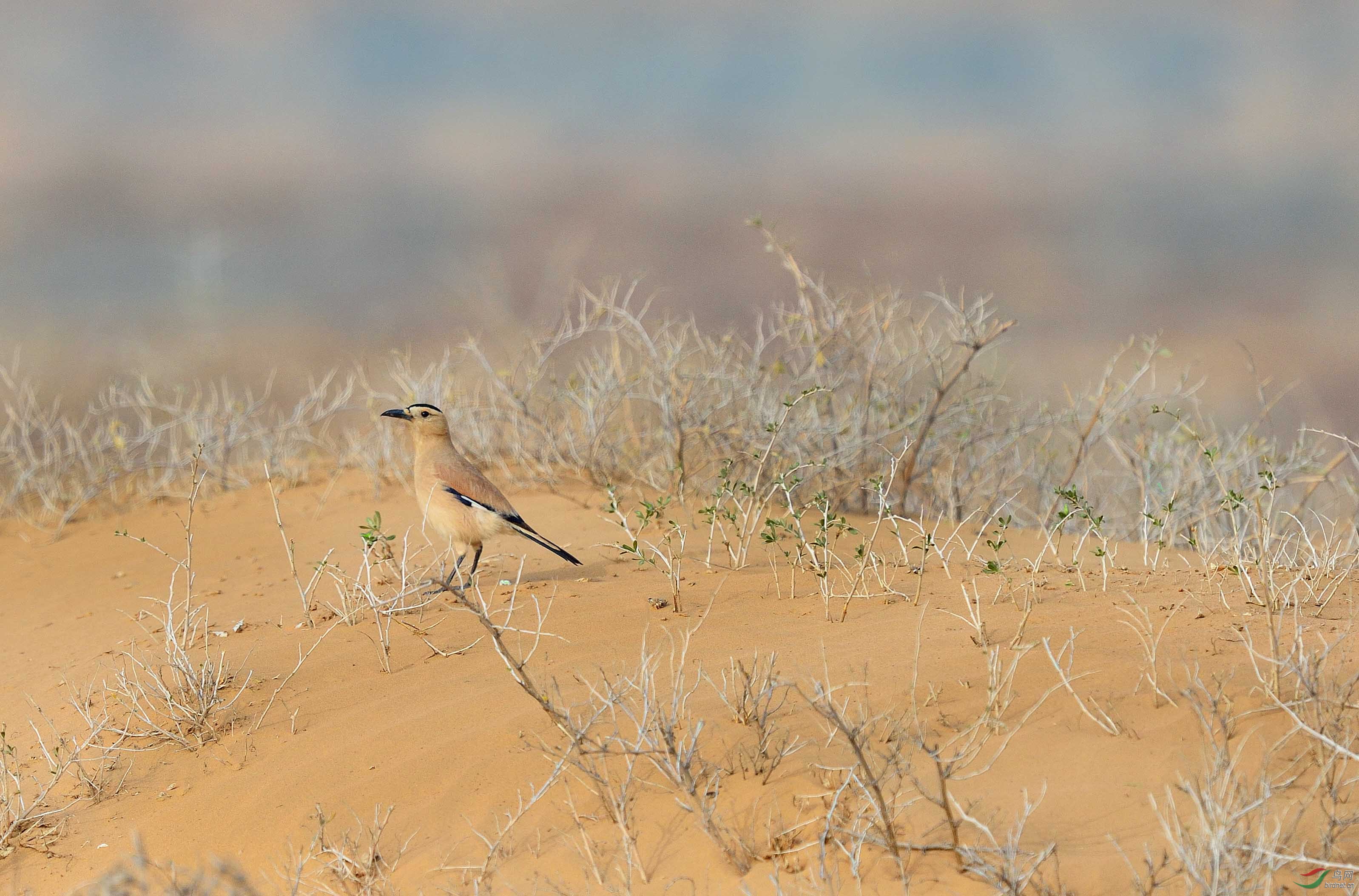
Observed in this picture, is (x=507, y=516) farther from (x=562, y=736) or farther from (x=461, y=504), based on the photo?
(x=562, y=736)

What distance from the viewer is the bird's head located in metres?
5.92

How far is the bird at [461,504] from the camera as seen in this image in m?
5.56

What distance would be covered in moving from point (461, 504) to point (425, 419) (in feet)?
2.07

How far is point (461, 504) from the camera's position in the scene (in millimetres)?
5594

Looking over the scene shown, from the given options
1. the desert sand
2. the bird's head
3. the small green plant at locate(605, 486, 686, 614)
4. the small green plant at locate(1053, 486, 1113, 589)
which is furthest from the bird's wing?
the small green plant at locate(1053, 486, 1113, 589)

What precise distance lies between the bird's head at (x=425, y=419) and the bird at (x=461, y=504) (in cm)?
3

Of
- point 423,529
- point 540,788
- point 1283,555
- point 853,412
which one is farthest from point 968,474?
point 540,788

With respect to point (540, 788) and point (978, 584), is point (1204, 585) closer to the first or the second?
point (978, 584)

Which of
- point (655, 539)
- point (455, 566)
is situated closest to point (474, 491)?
point (455, 566)

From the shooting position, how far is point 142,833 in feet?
11.6

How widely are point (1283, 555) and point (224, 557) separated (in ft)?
20.2

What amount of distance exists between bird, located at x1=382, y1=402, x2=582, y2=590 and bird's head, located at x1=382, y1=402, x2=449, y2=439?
3 centimetres

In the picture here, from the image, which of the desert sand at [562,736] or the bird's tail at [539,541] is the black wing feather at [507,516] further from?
the desert sand at [562,736]

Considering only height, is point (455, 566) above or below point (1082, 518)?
below
